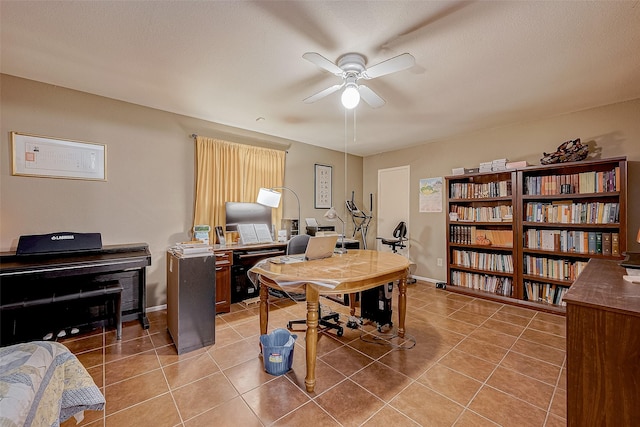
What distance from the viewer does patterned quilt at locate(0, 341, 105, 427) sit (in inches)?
31.6

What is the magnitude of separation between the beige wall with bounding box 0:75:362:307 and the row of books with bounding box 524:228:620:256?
163 inches

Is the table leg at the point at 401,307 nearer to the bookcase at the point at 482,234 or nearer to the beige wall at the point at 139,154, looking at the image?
the bookcase at the point at 482,234

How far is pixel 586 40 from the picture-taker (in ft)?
6.09

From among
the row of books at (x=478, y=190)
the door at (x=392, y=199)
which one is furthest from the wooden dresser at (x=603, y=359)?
the door at (x=392, y=199)

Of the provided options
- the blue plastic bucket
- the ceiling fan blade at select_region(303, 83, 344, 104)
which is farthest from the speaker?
the ceiling fan blade at select_region(303, 83, 344, 104)

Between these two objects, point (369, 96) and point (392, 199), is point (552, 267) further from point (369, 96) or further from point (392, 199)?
point (369, 96)

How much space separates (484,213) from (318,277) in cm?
315

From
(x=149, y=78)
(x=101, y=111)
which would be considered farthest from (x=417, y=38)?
(x=101, y=111)

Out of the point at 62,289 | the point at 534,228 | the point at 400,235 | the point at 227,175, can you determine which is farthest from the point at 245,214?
the point at 534,228

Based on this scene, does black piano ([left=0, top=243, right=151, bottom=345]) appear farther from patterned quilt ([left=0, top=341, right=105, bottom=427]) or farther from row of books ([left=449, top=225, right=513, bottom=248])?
row of books ([left=449, top=225, right=513, bottom=248])

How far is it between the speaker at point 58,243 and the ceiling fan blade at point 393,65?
2992 mm

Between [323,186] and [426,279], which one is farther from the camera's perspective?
[323,186]

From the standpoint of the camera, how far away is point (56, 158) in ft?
8.60

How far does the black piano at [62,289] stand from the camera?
214 centimetres
